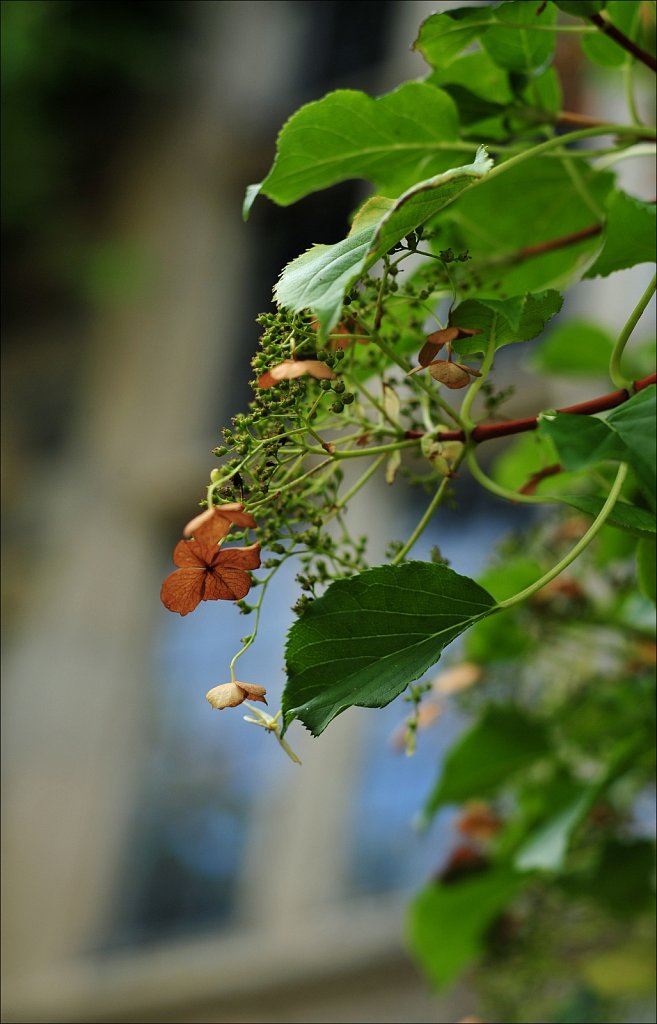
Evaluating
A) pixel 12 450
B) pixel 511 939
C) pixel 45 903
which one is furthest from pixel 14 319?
pixel 511 939

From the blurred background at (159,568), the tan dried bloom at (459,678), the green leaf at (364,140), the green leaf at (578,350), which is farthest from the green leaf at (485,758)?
the blurred background at (159,568)

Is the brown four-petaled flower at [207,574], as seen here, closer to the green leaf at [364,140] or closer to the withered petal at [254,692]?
the withered petal at [254,692]

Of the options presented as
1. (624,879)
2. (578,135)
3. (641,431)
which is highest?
(578,135)

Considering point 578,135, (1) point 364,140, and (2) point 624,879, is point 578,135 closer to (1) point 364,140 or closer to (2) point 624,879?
(1) point 364,140

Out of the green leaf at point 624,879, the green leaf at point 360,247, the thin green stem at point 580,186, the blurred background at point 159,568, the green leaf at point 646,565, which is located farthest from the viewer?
the blurred background at point 159,568

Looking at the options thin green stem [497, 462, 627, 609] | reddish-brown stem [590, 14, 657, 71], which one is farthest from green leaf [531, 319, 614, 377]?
thin green stem [497, 462, 627, 609]

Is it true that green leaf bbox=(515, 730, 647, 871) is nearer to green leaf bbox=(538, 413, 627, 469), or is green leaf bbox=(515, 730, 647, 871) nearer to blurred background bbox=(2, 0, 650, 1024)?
green leaf bbox=(538, 413, 627, 469)

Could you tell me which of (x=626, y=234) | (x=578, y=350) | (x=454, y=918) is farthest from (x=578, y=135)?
(x=454, y=918)
